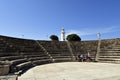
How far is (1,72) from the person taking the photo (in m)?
7.64

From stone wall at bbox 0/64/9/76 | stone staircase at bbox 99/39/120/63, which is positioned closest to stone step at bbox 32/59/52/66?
stone wall at bbox 0/64/9/76

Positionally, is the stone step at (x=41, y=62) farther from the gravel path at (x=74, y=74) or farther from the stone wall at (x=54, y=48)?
the gravel path at (x=74, y=74)

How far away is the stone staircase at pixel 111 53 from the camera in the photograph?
15.3m

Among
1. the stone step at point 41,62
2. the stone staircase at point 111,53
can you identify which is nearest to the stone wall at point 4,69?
the stone step at point 41,62

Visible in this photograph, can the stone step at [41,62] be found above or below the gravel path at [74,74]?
above

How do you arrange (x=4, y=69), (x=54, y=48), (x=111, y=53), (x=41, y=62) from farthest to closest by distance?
(x=54, y=48) → (x=111, y=53) → (x=41, y=62) → (x=4, y=69)

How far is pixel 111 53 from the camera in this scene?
16797mm

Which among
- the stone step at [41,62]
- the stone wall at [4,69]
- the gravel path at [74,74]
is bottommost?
the gravel path at [74,74]

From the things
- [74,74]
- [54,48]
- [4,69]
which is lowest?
[74,74]

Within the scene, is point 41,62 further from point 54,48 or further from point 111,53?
point 111,53

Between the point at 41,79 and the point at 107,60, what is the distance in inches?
422

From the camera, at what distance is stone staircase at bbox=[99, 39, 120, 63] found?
1527 centimetres

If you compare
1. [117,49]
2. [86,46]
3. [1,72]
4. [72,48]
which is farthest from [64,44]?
[1,72]

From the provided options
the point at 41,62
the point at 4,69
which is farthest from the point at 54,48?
the point at 4,69
